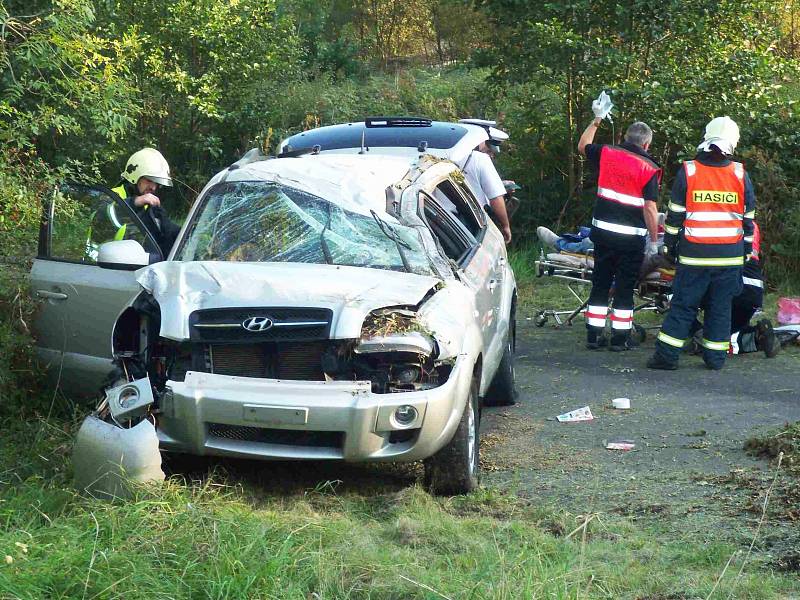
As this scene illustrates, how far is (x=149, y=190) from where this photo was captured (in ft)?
26.3

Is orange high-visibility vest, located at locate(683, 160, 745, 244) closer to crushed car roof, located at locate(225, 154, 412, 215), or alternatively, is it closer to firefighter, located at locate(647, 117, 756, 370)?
firefighter, located at locate(647, 117, 756, 370)

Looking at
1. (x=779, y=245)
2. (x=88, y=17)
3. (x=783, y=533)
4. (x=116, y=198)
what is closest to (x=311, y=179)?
(x=116, y=198)

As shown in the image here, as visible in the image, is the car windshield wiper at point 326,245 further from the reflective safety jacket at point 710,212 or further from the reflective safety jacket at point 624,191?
the reflective safety jacket at point 624,191

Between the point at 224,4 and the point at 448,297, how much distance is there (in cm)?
1097

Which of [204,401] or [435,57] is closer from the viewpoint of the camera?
[204,401]

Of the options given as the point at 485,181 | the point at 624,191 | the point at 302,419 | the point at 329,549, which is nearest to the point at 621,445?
the point at 302,419

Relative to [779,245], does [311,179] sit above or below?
above

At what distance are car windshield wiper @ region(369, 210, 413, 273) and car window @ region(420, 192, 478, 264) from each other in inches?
9.8

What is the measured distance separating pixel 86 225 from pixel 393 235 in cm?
202

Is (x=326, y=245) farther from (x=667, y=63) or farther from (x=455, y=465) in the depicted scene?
(x=667, y=63)

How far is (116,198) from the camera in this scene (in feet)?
22.9

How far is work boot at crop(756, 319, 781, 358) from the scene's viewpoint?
10.1 meters

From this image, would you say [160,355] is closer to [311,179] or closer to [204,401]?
[204,401]

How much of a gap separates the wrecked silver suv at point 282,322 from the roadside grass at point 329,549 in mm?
277
